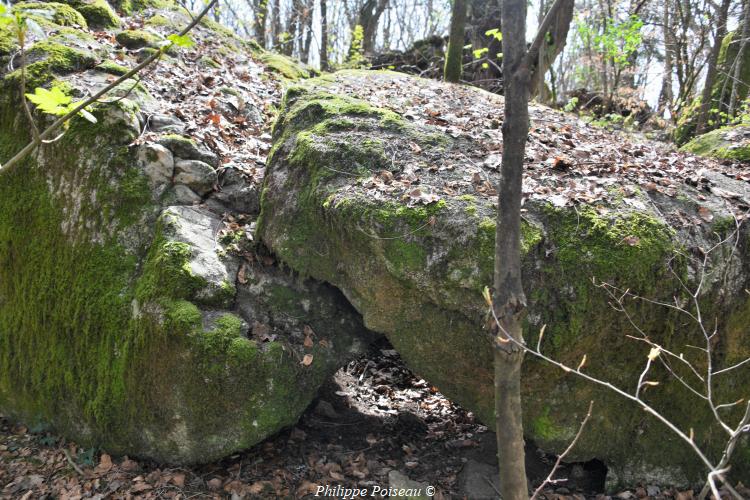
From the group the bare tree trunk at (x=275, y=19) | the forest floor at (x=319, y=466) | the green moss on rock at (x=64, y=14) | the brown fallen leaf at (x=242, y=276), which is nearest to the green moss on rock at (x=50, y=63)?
the green moss on rock at (x=64, y=14)

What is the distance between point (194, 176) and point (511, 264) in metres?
3.33

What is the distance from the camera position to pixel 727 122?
8477 millimetres

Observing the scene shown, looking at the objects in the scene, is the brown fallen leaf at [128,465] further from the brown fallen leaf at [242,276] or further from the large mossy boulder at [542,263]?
the large mossy boulder at [542,263]

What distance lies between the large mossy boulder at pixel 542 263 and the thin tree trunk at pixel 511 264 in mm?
778

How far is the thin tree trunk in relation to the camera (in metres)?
2.59

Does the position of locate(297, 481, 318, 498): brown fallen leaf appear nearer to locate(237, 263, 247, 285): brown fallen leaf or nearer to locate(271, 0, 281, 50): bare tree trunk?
locate(237, 263, 247, 285): brown fallen leaf

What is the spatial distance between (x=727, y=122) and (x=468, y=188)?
683cm

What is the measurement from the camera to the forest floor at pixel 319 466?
400 centimetres

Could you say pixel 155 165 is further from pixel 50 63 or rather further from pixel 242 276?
pixel 50 63

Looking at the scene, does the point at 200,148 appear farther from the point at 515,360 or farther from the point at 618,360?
the point at 618,360

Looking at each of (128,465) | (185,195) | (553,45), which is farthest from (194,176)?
(553,45)

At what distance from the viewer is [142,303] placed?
427 cm

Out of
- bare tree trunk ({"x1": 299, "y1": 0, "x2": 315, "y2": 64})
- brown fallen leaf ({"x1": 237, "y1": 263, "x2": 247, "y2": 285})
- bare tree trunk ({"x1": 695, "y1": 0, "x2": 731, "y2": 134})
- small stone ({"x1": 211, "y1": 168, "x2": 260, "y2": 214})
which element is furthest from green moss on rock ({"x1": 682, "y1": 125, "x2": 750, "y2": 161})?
bare tree trunk ({"x1": 299, "y1": 0, "x2": 315, "y2": 64})

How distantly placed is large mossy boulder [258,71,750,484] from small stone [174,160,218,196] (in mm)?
731
